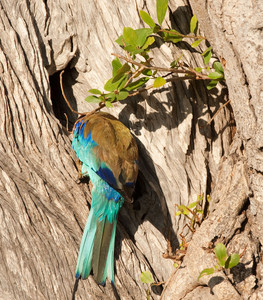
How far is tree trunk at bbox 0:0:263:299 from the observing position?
2.33 metres

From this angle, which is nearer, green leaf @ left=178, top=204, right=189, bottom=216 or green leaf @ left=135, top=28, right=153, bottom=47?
green leaf @ left=135, top=28, right=153, bottom=47

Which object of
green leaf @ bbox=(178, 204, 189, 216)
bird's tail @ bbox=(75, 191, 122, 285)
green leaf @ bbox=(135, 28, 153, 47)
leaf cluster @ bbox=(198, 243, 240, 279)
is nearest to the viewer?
leaf cluster @ bbox=(198, 243, 240, 279)

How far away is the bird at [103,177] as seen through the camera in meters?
2.63

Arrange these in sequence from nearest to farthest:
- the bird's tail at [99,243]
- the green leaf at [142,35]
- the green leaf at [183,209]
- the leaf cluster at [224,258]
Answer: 1. the leaf cluster at [224,258]
2. the bird's tail at [99,243]
3. the green leaf at [142,35]
4. the green leaf at [183,209]

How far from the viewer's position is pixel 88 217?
2.71 m

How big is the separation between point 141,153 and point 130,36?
2.56 ft

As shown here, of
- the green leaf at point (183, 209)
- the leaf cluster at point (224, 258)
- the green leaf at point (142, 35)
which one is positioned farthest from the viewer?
the green leaf at point (183, 209)

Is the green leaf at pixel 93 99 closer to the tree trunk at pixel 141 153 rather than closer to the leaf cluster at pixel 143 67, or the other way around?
the leaf cluster at pixel 143 67

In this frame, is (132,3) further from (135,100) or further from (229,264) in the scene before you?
(229,264)

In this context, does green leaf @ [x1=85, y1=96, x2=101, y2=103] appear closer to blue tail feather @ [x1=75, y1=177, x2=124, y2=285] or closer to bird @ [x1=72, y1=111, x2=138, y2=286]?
bird @ [x1=72, y1=111, x2=138, y2=286]

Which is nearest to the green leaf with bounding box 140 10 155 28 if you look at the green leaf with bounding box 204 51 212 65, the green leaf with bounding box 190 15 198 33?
the green leaf with bounding box 190 15 198 33

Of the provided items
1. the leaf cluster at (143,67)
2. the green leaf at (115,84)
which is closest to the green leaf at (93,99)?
the leaf cluster at (143,67)

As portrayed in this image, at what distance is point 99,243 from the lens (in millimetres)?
2682

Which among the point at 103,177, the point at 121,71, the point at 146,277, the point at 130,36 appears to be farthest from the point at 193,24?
the point at 146,277
